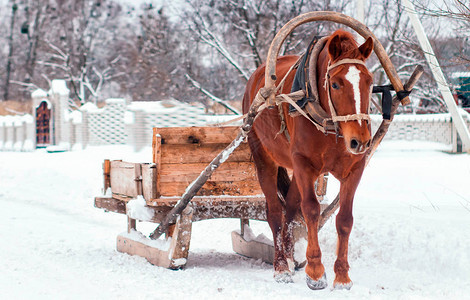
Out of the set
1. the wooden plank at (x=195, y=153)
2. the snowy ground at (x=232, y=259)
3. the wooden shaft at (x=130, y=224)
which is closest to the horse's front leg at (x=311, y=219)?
the snowy ground at (x=232, y=259)

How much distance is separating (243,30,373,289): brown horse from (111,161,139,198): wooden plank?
5.18ft

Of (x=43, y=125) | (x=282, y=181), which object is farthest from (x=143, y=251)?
(x=43, y=125)

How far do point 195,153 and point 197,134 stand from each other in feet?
0.68

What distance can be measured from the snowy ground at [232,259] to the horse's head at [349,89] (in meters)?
1.21

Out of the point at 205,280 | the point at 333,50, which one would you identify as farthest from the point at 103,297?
the point at 333,50

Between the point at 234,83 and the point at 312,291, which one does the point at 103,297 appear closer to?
the point at 312,291

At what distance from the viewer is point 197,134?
241 inches

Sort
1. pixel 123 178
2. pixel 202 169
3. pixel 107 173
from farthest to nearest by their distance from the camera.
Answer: pixel 107 173, pixel 123 178, pixel 202 169

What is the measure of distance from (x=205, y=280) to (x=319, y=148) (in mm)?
1607

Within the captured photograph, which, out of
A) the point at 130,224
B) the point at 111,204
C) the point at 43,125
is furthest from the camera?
the point at 43,125

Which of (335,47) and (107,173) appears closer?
(335,47)

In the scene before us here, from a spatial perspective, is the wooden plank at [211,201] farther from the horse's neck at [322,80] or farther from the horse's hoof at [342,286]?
the horse's neck at [322,80]

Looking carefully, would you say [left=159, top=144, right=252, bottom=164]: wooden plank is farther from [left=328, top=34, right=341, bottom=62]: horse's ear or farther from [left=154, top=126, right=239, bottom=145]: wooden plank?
[left=328, top=34, right=341, bottom=62]: horse's ear

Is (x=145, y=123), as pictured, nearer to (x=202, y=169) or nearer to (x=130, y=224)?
(x=130, y=224)
